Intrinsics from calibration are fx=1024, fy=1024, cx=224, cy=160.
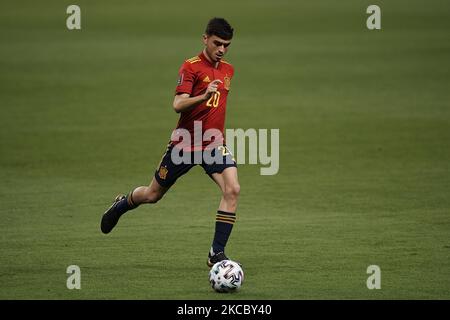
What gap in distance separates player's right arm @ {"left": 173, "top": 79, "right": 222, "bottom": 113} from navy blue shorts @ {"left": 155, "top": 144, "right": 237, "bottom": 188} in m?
0.64

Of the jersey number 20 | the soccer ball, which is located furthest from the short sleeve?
the soccer ball

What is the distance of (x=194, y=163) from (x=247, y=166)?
7.38 metres

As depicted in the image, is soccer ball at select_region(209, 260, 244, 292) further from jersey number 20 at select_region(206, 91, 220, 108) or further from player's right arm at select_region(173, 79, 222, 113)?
jersey number 20 at select_region(206, 91, 220, 108)


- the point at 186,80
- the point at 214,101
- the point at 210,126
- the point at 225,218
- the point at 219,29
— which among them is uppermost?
the point at 219,29

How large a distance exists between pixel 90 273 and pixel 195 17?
2636 cm

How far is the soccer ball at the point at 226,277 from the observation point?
9.49 metres

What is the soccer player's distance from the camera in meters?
10.2

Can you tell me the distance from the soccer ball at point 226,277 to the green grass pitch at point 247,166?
0.10m

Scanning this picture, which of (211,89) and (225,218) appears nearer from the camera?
(211,89)

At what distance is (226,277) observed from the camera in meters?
9.49

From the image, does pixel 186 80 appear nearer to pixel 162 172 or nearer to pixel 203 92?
pixel 203 92

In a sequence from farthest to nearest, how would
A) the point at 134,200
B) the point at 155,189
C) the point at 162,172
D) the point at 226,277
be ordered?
the point at 134,200, the point at 155,189, the point at 162,172, the point at 226,277

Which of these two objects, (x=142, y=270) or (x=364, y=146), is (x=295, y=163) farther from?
(x=142, y=270)

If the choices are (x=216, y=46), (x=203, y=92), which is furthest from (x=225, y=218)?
(x=216, y=46)
